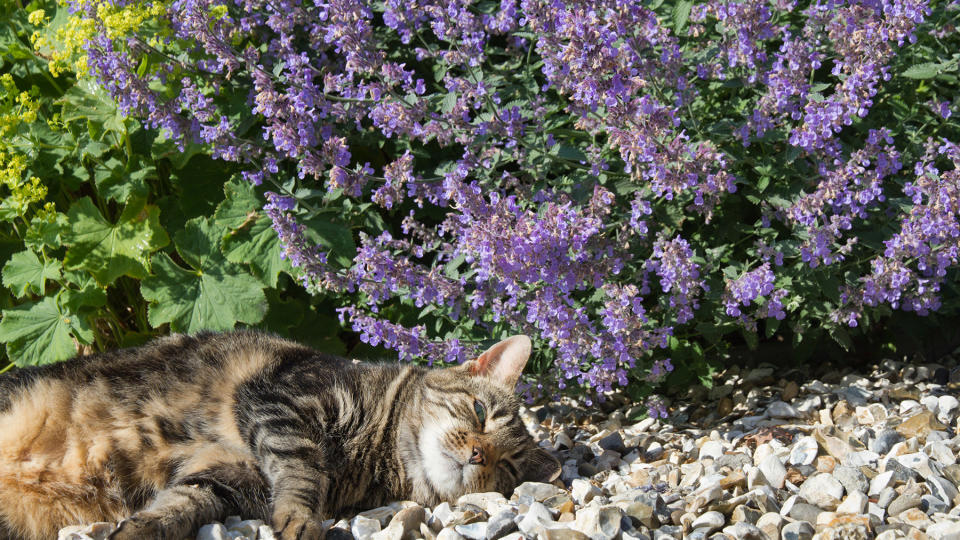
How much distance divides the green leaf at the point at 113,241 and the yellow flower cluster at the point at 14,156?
21 cm

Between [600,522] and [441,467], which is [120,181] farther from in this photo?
[600,522]

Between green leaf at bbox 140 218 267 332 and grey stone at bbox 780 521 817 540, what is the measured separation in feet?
7.25

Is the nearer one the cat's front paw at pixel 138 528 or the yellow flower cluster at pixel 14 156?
the cat's front paw at pixel 138 528

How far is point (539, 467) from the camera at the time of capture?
293 cm

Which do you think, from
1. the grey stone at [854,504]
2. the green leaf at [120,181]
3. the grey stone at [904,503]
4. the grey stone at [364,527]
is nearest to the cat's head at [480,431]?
the grey stone at [364,527]

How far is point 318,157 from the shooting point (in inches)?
123

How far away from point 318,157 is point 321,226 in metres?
0.39

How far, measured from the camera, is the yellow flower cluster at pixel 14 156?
145 inches

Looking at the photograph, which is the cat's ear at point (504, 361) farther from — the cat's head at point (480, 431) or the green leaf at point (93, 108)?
the green leaf at point (93, 108)

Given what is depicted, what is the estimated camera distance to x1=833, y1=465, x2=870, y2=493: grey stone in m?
2.55

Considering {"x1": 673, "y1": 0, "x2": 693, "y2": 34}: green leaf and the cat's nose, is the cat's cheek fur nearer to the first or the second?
the cat's nose

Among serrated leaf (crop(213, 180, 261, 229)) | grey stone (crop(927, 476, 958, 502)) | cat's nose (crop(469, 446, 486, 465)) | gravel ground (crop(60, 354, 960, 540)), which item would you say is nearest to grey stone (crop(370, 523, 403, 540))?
gravel ground (crop(60, 354, 960, 540))

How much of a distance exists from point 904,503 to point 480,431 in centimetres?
124

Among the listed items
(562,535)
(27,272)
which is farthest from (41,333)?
(562,535)
